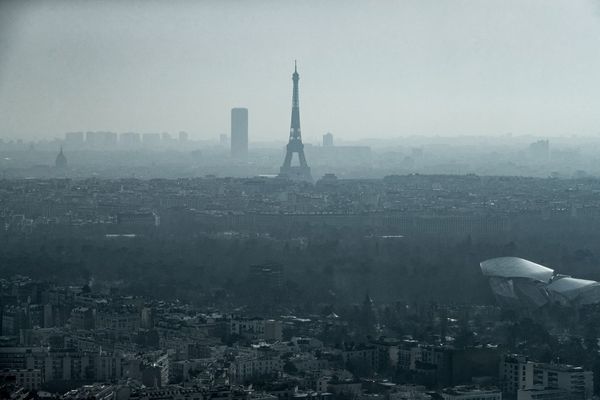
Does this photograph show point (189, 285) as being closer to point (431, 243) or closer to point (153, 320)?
point (153, 320)

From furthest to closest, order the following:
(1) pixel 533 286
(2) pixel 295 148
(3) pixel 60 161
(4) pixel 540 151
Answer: (4) pixel 540 151
(3) pixel 60 161
(2) pixel 295 148
(1) pixel 533 286

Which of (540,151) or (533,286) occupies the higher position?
(540,151)

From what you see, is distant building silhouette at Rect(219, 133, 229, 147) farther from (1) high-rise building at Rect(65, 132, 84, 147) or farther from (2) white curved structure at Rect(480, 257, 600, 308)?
(2) white curved structure at Rect(480, 257, 600, 308)

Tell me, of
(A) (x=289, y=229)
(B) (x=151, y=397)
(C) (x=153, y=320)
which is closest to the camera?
(B) (x=151, y=397)

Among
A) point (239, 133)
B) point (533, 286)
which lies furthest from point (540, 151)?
point (533, 286)

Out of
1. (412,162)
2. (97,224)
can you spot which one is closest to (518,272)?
(97,224)

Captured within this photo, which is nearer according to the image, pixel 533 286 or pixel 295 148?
pixel 533 286

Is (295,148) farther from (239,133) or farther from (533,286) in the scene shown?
(533,286)
